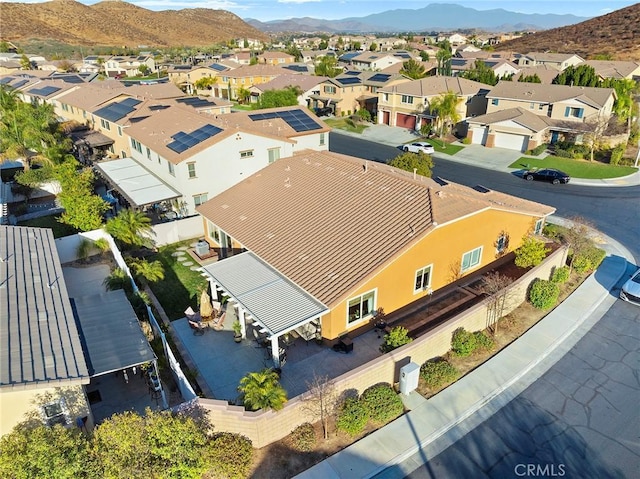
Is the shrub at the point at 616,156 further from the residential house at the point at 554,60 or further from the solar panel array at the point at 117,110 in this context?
the residential house at the point at 554,60

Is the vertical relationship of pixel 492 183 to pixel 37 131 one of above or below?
below

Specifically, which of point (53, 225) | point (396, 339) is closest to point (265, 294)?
point (396, 339)

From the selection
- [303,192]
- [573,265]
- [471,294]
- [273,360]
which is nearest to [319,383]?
[273,360]

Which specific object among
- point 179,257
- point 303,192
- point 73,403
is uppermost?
point 303,192

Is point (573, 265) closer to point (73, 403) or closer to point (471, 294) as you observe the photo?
point (471, 294)

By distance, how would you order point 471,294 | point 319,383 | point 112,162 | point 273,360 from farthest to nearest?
point 112,162 < point 471,294 < point 273,360 < point 319,383

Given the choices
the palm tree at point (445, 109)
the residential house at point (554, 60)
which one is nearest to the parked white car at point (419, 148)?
the palm tree at point (445, 109)

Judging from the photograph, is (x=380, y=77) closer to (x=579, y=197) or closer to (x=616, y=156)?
(x=616, y=156)
